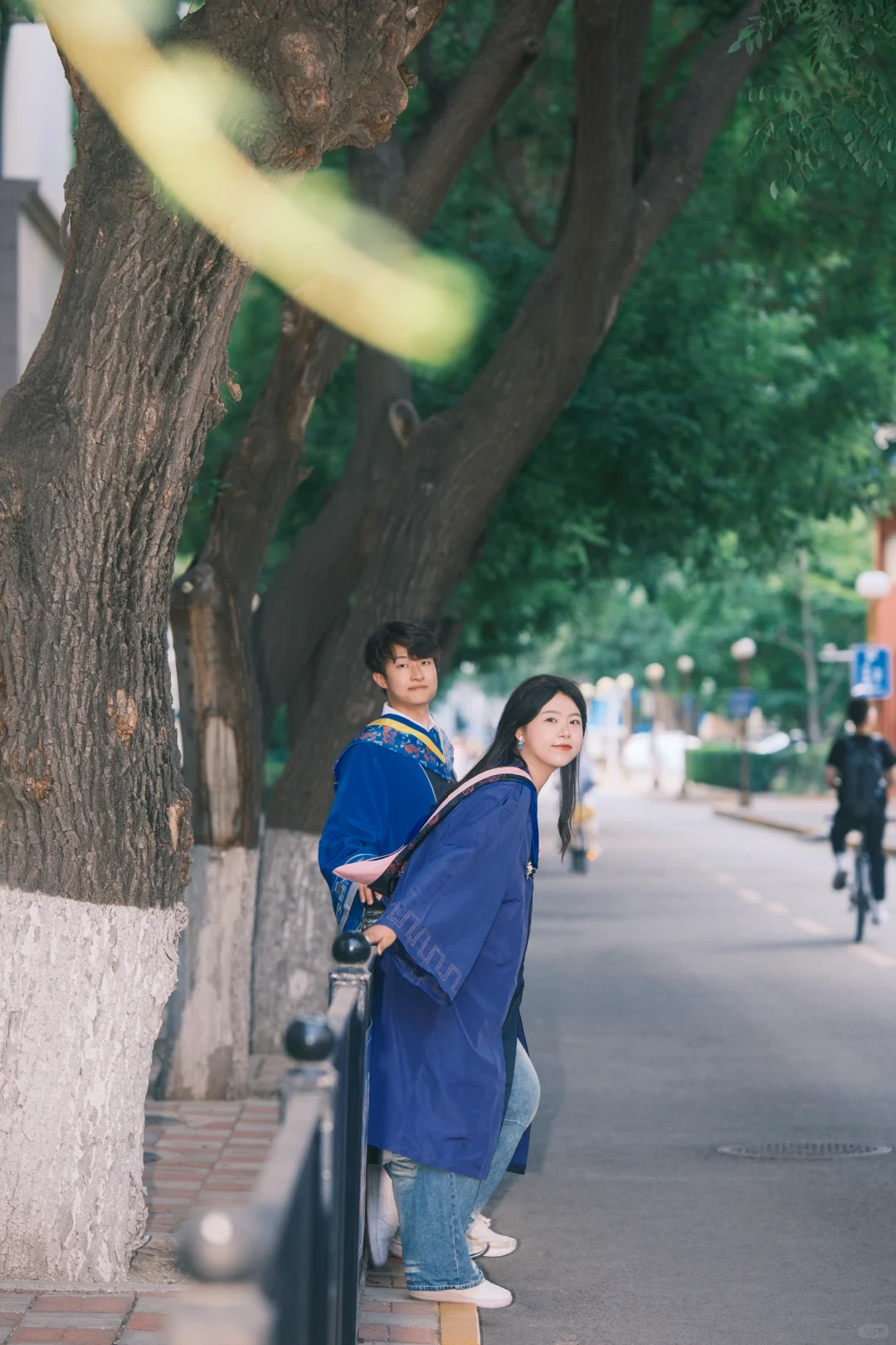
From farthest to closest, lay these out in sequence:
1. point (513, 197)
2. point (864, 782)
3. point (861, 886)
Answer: point (864, 782)
point (861, 886)
point (513, 197)

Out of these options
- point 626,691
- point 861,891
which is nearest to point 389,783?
point 861,891

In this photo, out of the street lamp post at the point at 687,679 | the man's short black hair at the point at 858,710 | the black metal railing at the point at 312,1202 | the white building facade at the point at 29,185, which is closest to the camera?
the black metal railing at the point at 312,1202

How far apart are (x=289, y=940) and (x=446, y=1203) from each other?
14.9 feet

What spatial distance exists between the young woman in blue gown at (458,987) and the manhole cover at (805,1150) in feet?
9.08

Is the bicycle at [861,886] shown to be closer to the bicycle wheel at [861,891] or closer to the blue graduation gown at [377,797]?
the bicycle wheel at [861,891]

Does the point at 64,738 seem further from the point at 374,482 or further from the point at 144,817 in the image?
the point at 374,482

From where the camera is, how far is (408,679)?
5918 mm

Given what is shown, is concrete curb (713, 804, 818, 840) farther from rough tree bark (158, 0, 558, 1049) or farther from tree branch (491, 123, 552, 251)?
rough tree bark (158, 0, 558, 1049)

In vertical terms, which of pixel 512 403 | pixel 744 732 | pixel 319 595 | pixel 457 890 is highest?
pixel 512 403

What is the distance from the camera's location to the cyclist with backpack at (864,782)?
15.7m

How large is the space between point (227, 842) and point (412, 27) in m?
4.24

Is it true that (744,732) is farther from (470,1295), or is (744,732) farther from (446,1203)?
(446,1203)

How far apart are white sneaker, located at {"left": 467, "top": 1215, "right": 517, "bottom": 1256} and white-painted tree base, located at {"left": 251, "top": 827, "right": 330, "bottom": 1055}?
3467mm

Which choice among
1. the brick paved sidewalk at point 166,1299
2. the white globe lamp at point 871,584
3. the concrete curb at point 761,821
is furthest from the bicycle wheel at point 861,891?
the white globe lamp at point 871,584
